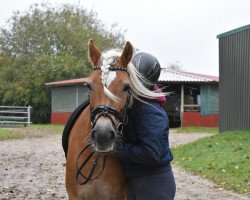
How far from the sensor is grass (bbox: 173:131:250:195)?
344 inches

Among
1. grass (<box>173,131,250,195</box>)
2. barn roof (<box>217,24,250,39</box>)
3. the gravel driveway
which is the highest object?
barn roof (<box>217,24,250,39</box>)

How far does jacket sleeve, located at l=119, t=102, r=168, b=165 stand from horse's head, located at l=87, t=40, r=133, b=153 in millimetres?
176

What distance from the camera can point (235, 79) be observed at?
675 inches

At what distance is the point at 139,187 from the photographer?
3.36 m

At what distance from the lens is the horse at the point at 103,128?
9.56ft

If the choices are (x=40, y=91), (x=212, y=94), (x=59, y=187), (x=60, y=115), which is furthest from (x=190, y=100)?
(x=59, y=187)

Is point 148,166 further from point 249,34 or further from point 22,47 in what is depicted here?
point 22,47

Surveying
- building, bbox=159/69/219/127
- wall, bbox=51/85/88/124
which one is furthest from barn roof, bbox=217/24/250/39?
wall, bbox=51/85/88/124

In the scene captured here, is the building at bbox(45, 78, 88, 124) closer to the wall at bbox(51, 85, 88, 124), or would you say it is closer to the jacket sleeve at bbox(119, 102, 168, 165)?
the wall at bbox(51, 85, 88, 124)

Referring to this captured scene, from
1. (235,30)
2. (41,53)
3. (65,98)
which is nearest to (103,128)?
(235,30)

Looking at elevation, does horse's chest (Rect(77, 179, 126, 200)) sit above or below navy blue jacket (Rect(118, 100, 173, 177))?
below

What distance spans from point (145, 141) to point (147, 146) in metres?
0.04

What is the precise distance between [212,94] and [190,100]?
1395 mm

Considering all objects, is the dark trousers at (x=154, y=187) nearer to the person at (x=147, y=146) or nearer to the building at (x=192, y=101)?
the person at (x=147, y=146)
